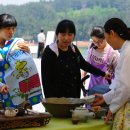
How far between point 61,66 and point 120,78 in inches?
21.3

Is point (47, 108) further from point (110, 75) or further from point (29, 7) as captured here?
point (29, 7)

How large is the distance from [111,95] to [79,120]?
23 cm

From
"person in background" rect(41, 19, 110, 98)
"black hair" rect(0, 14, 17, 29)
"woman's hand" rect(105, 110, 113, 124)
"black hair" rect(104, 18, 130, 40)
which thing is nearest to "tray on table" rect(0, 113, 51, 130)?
"woman's hand" rect(105, 110, 113, 124)

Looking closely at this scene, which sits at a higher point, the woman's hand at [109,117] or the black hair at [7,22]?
the black hair at [7,22]

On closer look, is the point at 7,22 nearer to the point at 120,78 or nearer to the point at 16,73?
the point at 16,73

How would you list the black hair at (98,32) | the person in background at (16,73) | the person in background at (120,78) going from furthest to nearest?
the black hair at (98,32) < the person in background at (16,73) < the person in background at (120,78)

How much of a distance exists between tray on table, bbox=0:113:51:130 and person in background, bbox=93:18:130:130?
1.19 ft

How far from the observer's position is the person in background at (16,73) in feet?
8.74

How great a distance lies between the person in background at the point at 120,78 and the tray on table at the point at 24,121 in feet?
1.19

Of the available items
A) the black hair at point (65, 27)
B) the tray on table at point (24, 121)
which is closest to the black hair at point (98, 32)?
the black hair at point (65, 27)

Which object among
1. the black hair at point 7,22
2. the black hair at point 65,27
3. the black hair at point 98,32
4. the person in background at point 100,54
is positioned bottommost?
the person in background at point 100,54

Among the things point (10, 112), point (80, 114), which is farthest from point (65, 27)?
point (10, 112)

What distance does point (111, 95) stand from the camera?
220cm

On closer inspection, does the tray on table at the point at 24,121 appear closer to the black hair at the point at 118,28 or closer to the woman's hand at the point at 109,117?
the woman's hand at the point at 109,117
